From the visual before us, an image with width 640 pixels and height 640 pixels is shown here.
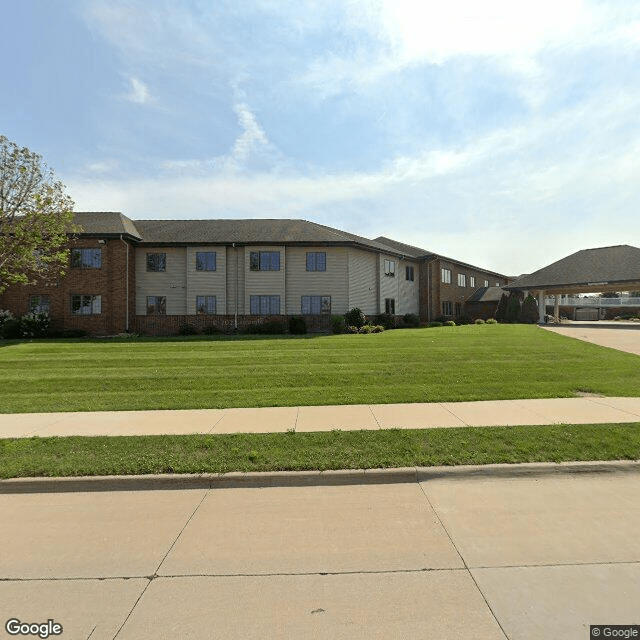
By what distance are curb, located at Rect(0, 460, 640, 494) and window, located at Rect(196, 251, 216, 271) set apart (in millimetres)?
23313

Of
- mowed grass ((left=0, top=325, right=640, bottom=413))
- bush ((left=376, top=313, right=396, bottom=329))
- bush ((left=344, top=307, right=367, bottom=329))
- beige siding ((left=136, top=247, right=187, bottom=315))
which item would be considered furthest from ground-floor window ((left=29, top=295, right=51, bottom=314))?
bush ((left=376, top=313, right=396, bottom=329))

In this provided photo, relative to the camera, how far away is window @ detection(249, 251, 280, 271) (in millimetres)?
26891

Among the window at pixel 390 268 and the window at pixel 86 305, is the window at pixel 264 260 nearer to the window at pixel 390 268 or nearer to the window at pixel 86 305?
the window at pixel 390 268

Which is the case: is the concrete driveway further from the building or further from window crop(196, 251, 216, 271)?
window crop(196, 251, 216, 271)

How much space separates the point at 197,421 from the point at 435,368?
25.8 ft

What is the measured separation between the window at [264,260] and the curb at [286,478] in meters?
22.8

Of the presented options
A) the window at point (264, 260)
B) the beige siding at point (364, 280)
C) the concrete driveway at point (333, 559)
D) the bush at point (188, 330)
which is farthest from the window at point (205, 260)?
the concrete driveway at point (333, 559)

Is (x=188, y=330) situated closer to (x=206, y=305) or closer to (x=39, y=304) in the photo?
(x=206, y=305)

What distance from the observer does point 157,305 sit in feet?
88.9

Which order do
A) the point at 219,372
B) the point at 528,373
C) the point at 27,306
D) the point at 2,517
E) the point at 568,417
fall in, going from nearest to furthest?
the point at 2,517 < the point at 568,417 < the point at 528,373 < the point at 219,372 < the point at 27,306

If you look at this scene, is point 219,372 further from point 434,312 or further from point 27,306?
point 434,312

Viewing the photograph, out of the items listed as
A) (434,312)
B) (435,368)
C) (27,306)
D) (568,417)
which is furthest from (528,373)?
(27,306)

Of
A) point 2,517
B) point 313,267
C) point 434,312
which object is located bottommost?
point 2,517

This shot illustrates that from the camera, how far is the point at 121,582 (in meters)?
3.06
